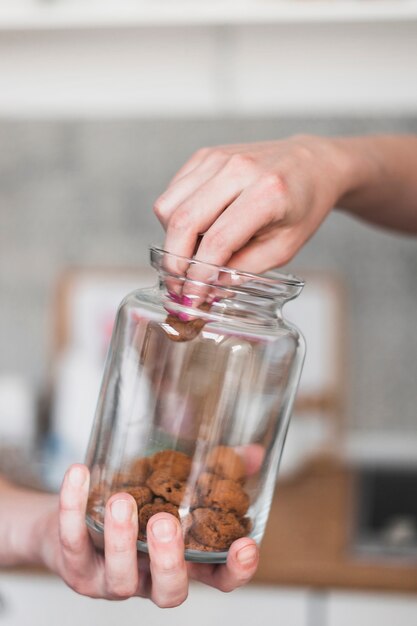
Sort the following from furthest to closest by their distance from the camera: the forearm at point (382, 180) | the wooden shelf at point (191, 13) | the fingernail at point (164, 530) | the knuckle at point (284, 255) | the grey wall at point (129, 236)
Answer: the grey wall at point (129, 236) < the wooden shelf at point (191, 13) < the forearm at point (382, 180) < the knuckle at point (284, 255) < the fingernail at point (164, 530)

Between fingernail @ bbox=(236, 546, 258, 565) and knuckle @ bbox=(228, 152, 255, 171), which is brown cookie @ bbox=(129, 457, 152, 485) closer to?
fingernail @ bbox=(236, 546, 258, 565)

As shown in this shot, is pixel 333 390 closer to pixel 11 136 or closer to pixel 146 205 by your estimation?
pixel 146 205

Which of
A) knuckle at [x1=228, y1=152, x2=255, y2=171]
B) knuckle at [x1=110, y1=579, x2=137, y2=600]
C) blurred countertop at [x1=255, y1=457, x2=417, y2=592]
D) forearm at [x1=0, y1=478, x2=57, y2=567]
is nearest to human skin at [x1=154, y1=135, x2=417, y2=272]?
knuckle at [x1=228, y1=152, x2=255, y2=171]

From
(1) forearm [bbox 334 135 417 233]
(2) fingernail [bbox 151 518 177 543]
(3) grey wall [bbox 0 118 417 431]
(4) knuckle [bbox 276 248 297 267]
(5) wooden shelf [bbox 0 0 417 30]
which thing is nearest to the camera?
(2) fingernail [bbox 151 518 177 543]

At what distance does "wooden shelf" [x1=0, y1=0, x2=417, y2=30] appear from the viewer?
108cm

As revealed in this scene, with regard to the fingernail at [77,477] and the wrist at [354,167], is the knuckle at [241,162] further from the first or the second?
the fingernail at [77,477]

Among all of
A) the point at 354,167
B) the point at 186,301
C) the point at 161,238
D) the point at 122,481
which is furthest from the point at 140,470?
the point at 161,238

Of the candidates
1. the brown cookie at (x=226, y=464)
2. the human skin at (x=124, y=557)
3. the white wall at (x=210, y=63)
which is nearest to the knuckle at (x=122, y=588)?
the human skin at (x=124, y=557)

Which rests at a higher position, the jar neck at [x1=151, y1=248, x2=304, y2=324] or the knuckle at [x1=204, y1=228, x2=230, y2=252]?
the knuckle at [x1=204, y1=228, x2=230, y2=252]

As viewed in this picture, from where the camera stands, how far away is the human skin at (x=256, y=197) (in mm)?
607

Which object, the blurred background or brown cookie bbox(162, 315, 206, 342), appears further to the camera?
the blurred background

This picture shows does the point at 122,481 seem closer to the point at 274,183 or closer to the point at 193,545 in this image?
the point at 193,545

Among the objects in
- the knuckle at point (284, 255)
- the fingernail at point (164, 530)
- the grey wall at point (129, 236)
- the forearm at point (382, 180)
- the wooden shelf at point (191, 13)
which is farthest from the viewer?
the grey wall at point (129, 236)

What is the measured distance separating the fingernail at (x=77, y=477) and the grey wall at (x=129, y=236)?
104 centimetres
